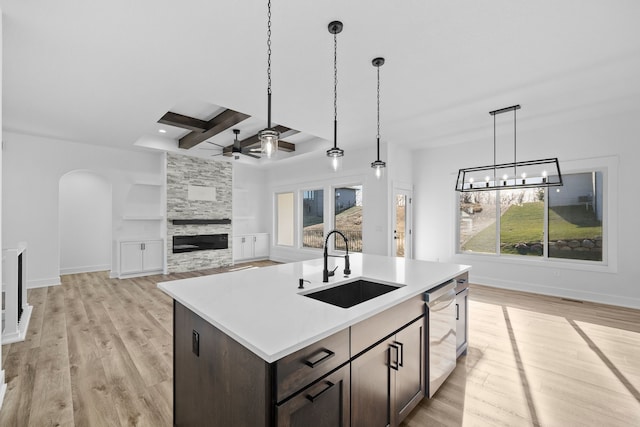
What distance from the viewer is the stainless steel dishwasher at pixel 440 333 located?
6.43 ft

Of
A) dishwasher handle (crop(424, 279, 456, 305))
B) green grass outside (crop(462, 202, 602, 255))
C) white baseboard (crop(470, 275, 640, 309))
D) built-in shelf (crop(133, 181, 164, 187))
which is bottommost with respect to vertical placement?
white baseboard (crop(470, 275, 640, 309))

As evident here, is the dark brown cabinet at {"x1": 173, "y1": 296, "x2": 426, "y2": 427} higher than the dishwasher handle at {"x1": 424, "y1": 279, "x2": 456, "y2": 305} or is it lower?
lower

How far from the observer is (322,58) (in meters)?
2.68

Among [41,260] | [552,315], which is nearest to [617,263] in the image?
[552,315]

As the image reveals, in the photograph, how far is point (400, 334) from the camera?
1666mm

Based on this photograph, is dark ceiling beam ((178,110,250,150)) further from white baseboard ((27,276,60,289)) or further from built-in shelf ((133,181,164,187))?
white baseboard ((27,276,60,289))

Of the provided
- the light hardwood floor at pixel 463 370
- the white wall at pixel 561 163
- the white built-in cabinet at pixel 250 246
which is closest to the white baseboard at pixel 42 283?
the light hardwood floor at pixel 463 370

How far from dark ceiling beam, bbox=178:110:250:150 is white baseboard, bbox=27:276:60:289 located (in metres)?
3.54

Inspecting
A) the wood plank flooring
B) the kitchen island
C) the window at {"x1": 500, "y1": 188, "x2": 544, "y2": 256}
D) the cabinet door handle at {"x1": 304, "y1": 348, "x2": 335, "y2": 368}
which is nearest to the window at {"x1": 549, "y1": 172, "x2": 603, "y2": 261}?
the window at {"x1": 500, "y1": 188, "x2": 544, "y2": 256}

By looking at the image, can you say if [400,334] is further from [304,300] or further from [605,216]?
[605,216]

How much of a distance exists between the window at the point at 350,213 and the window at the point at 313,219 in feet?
1.66

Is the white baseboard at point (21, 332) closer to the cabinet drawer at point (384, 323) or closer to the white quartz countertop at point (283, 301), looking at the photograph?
the white quartz countertop at point (283, 301)

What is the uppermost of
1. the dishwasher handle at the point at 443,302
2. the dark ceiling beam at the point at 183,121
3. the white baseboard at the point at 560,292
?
the dark ceiling beam at the point at 183,121

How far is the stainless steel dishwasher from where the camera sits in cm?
196
